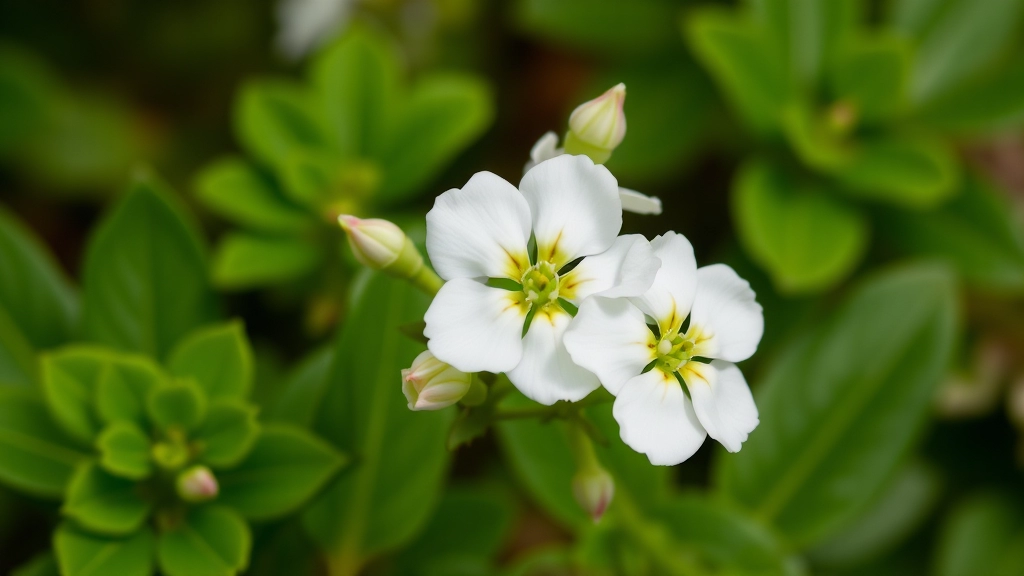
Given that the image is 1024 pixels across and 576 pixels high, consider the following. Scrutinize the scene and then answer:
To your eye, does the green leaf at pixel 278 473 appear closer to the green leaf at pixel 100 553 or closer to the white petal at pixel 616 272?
the green leaf at pixel 100 553

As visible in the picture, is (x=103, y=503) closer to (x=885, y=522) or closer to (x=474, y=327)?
(x=474, y=327)

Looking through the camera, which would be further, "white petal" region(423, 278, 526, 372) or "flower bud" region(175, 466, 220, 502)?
"flower bud" region(175, 466, 220, 502)

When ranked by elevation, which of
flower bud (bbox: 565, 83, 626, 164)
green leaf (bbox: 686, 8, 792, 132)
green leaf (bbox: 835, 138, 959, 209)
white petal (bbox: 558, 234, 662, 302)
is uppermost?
green leaf (bbox: 686, 8, 792, 132)

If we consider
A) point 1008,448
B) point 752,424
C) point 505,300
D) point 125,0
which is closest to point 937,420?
point 1008,448

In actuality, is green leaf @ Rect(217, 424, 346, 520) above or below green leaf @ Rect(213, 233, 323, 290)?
below

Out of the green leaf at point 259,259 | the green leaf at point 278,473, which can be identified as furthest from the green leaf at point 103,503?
the green leaf at point 259,259

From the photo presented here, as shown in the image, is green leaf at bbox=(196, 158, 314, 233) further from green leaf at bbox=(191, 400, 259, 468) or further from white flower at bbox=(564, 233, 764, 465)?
white flower at bbox=(564, 233, 764, 465)

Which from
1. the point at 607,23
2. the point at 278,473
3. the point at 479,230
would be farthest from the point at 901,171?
the point at 278,473

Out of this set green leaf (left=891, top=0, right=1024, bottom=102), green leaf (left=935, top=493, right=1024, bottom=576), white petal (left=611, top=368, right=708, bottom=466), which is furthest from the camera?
→ green leaf (left=891, top=0, right=1024, bottom=102)

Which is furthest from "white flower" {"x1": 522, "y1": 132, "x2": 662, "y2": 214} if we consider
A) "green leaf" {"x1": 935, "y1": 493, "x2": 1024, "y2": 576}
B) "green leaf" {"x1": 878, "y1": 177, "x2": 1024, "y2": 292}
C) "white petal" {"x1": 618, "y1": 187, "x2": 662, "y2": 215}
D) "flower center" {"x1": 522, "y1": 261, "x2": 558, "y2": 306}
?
"green leaf" {"x1": 935, "y1": 493, "x2": 1024, "y2": 576}
